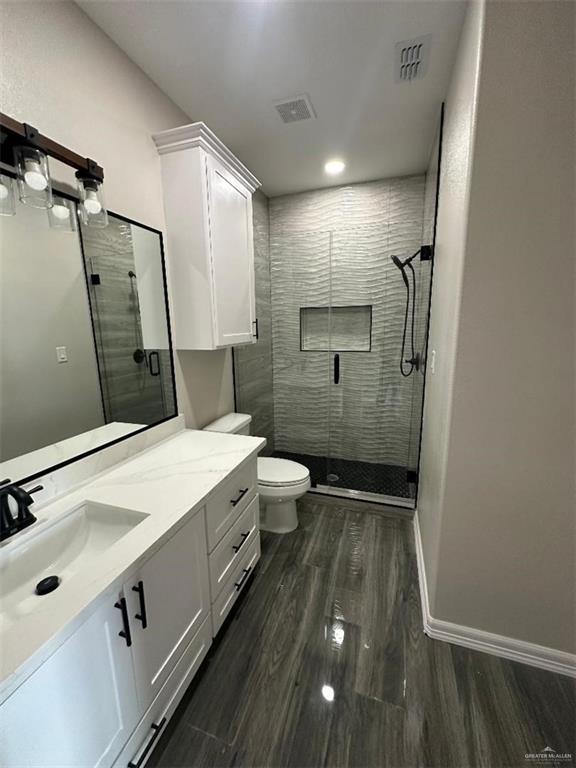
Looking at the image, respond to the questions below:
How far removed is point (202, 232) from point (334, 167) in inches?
54.2

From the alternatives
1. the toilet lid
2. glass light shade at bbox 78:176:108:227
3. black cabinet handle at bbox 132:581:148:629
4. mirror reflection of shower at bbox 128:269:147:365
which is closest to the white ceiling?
glass light shade at bbox 78:176:108:227

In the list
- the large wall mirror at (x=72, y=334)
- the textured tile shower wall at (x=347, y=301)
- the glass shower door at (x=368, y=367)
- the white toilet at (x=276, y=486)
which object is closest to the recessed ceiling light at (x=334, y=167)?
the textured tile shower wall at (x=347, y=301)

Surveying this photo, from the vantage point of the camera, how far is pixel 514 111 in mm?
1029

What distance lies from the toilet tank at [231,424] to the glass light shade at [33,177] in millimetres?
1341

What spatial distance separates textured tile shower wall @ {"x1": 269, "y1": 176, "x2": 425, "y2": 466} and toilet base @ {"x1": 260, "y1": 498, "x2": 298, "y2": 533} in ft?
3.31

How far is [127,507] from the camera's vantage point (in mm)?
1092

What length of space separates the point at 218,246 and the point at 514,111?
1.31 meters

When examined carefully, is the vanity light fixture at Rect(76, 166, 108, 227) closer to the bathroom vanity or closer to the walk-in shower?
the bathroom vanity

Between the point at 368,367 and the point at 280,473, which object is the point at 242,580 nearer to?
the point at 280,473

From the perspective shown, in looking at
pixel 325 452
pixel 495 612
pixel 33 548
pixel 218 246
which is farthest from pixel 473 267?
pixel 325 452

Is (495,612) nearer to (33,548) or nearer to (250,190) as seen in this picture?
(33,548)

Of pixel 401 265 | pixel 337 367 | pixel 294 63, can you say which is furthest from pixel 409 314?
pixel 294 63

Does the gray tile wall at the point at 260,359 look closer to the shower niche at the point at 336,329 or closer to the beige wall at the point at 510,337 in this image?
the shower niche at the point at 336,329

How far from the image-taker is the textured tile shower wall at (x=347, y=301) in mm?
2631
